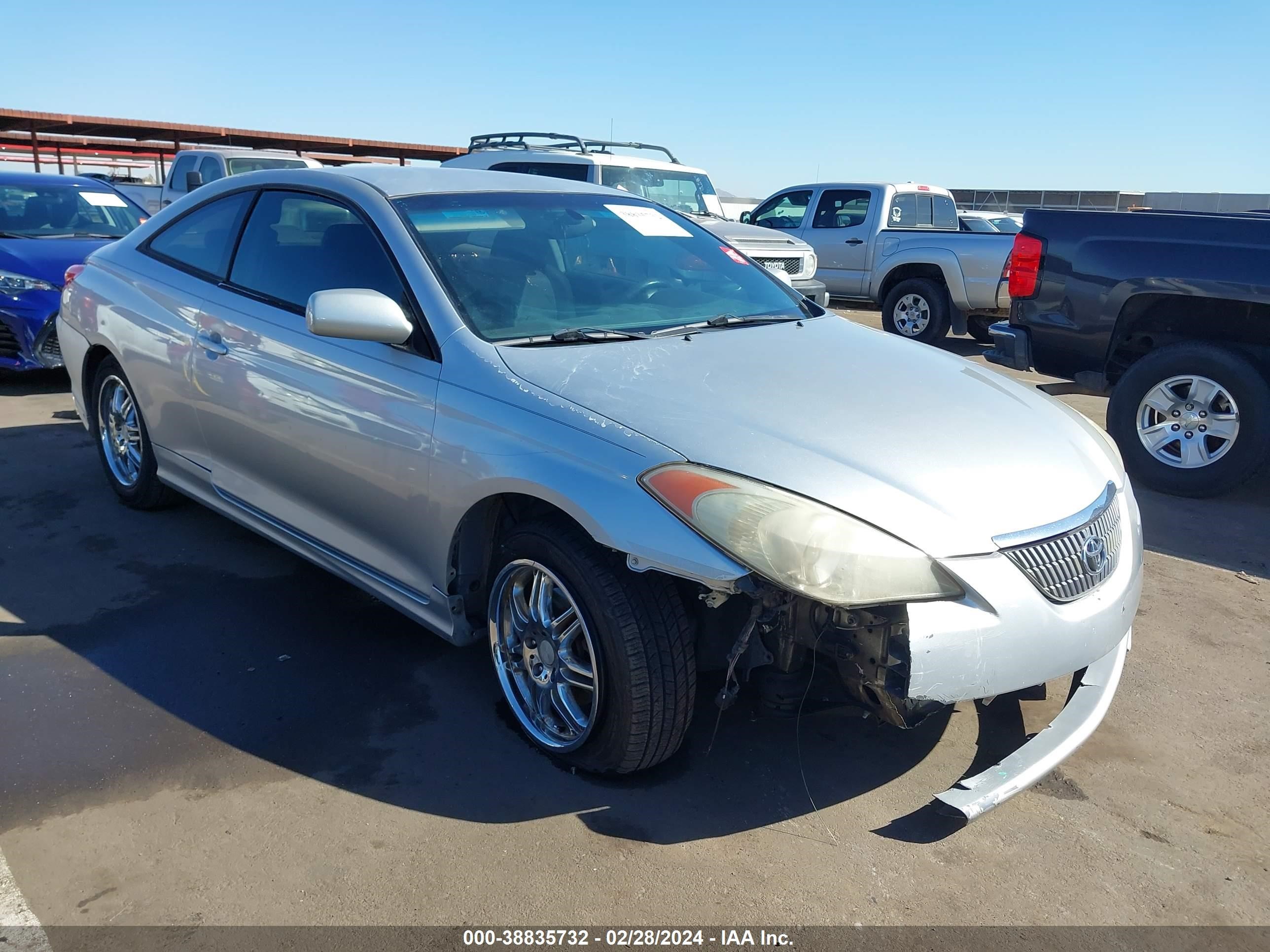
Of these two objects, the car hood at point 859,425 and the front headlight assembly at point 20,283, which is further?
the front headlight assembly at point 20,283

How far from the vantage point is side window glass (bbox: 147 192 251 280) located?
4.14m

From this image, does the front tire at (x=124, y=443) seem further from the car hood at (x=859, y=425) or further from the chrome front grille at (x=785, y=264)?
the chrome front grille at (x=785, y=264)

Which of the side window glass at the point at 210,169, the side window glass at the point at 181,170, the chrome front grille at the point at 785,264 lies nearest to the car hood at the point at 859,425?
the chrome front grille at the point at 785,264

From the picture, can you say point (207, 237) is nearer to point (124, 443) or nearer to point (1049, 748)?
point (124, 443)

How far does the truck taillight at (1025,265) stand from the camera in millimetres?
6125

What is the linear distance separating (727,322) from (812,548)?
141 cm

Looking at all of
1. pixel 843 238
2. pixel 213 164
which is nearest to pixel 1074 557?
pixel 843 238

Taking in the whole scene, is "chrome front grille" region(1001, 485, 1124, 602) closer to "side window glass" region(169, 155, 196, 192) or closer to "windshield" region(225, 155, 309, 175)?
"windshield" region(225, 155, 309, 175)

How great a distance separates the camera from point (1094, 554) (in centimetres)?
271

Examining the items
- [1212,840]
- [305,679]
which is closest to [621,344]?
[305,679]

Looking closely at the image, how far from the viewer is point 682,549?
242cm

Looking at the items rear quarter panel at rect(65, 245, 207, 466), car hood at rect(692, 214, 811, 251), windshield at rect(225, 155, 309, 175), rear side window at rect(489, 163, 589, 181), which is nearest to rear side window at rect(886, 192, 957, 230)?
car hood at rect(692, 214, 811, 251)

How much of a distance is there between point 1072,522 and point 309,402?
244 centimetres

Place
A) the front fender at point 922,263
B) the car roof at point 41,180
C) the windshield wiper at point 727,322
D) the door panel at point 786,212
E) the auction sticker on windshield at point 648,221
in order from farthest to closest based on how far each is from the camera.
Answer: the door panel at point 786,212, the front fender at point 922,263, the car roof at point 41,180, the auction sticker on windshield at point 648,221, the windshield wiper at point 727,322
